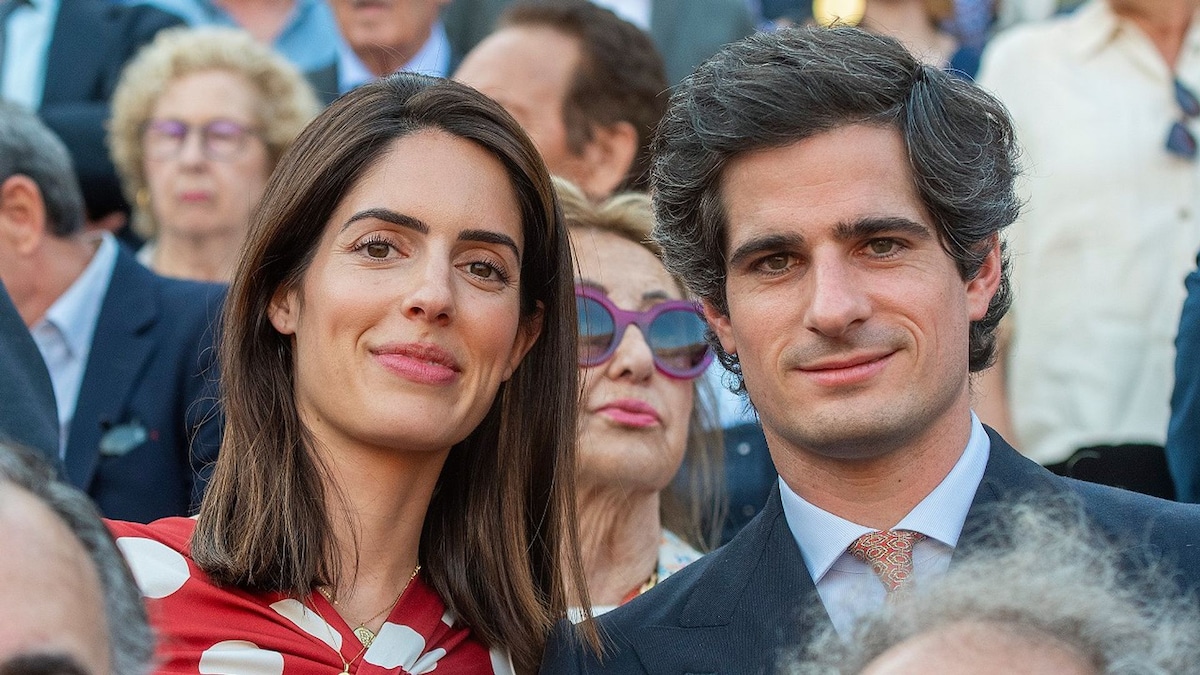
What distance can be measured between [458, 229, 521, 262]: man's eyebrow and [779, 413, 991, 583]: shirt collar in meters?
0.85

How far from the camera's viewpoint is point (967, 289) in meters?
3.78

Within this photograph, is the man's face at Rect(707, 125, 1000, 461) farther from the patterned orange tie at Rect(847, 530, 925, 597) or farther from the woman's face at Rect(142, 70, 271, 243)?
the woman's face at Rect(142, 70, 271, 243)

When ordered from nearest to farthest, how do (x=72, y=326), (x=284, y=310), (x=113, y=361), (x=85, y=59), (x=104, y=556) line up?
(x=104, y=556)
(x=284, y=310)
(x=113, y=361)
(x=72, y=326)
(x=85, y=59)

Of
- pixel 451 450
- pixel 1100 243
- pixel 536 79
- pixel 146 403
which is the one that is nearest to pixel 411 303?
pixel 451 450

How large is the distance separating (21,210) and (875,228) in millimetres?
3301

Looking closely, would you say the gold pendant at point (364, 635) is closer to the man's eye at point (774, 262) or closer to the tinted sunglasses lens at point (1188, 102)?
the man's eye at point (774, 262)

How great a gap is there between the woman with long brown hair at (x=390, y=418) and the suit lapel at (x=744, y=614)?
0.44 metres

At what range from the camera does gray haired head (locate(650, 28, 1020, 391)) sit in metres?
3.71

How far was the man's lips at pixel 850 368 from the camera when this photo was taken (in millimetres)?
3531

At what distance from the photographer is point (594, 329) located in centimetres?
480

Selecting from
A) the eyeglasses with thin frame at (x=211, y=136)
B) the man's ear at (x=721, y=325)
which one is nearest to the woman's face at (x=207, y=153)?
the eyeglasses with thin frame at (x=211, y=136)

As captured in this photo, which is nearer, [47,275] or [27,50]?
[47,275]

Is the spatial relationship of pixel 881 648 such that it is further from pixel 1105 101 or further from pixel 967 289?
pixel 1105 101

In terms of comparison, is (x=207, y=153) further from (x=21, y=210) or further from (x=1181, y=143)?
(x=1181, y=143)
